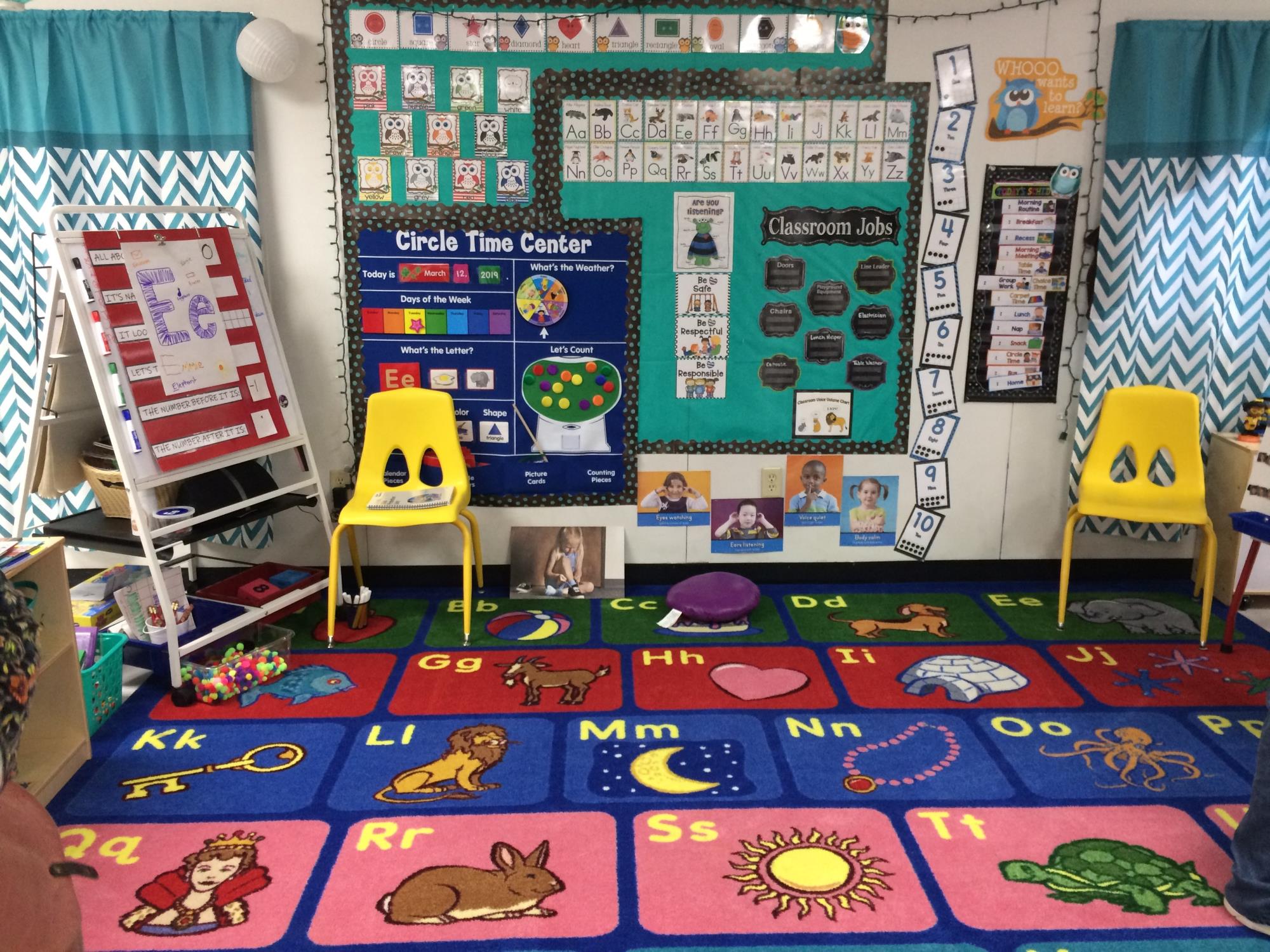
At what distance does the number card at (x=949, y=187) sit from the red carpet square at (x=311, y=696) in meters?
2.89

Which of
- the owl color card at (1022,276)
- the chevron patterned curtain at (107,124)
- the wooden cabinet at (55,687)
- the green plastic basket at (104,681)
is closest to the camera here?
the wooden cabinet at (55,687)

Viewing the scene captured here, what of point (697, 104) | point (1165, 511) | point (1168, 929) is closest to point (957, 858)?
point (1168, 929)

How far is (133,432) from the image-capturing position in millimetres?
3455

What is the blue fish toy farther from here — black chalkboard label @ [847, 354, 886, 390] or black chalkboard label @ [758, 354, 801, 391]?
black chalkboard label @ [847, 354, 886, 390]

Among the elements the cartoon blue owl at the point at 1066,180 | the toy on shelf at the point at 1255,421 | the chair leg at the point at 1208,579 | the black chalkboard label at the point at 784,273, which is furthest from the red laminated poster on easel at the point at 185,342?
the toy on shelf at the point at 1255,421

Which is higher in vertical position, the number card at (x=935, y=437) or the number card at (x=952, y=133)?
the number card at (x=952, y=133)

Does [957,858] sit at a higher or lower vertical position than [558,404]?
lower

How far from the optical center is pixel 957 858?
2.64 meters

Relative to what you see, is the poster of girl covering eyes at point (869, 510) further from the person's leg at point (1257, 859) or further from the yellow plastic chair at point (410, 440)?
the person's leg at point (1257, 859)

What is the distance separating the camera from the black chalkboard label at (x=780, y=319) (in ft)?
14.1

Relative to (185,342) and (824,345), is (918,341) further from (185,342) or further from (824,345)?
(185,342)

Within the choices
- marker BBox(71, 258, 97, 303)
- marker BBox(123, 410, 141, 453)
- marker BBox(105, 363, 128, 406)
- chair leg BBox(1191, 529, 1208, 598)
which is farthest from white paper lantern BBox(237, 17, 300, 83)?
chair leg BBox(1191, 529, 1208, 598)

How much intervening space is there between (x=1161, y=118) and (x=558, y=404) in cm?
273

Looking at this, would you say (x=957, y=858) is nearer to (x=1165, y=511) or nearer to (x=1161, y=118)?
(x=1165, y=511)
